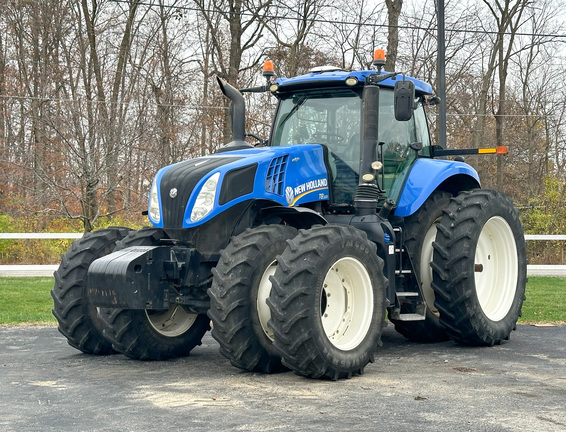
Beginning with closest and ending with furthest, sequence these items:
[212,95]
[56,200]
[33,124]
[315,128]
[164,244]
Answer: [164,244], [315,128], [56,200], [33,124], [212,95]

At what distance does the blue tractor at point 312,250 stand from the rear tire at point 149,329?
0.01 metres

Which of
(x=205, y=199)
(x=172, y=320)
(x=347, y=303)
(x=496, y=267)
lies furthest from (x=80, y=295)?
(x=496, y=267)

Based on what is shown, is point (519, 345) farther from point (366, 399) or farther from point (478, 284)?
point (366, 399)

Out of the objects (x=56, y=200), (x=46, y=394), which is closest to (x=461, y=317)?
(x=46, y=394)

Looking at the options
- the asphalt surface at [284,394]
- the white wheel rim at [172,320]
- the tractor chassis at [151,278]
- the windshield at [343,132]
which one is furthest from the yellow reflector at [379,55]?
the white wheel rim at [172,320]

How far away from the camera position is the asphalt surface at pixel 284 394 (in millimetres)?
5070

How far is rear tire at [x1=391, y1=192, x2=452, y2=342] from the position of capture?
848 cm

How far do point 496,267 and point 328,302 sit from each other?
3.07 meters

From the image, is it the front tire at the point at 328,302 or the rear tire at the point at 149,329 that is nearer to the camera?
the front tire at the point at 328,302

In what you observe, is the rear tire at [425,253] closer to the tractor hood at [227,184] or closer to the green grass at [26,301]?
the tractor hood at [227,184]

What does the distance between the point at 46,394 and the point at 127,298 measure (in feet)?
3.11

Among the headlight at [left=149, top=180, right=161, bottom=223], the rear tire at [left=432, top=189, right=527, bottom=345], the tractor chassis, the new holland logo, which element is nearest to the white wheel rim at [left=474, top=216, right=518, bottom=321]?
the rear tire at [left=432, top=189, right=527, bottom=345]

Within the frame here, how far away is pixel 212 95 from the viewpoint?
29.6 m

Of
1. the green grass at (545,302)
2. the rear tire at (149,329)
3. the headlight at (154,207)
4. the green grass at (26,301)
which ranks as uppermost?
the headlight at (154,207)
